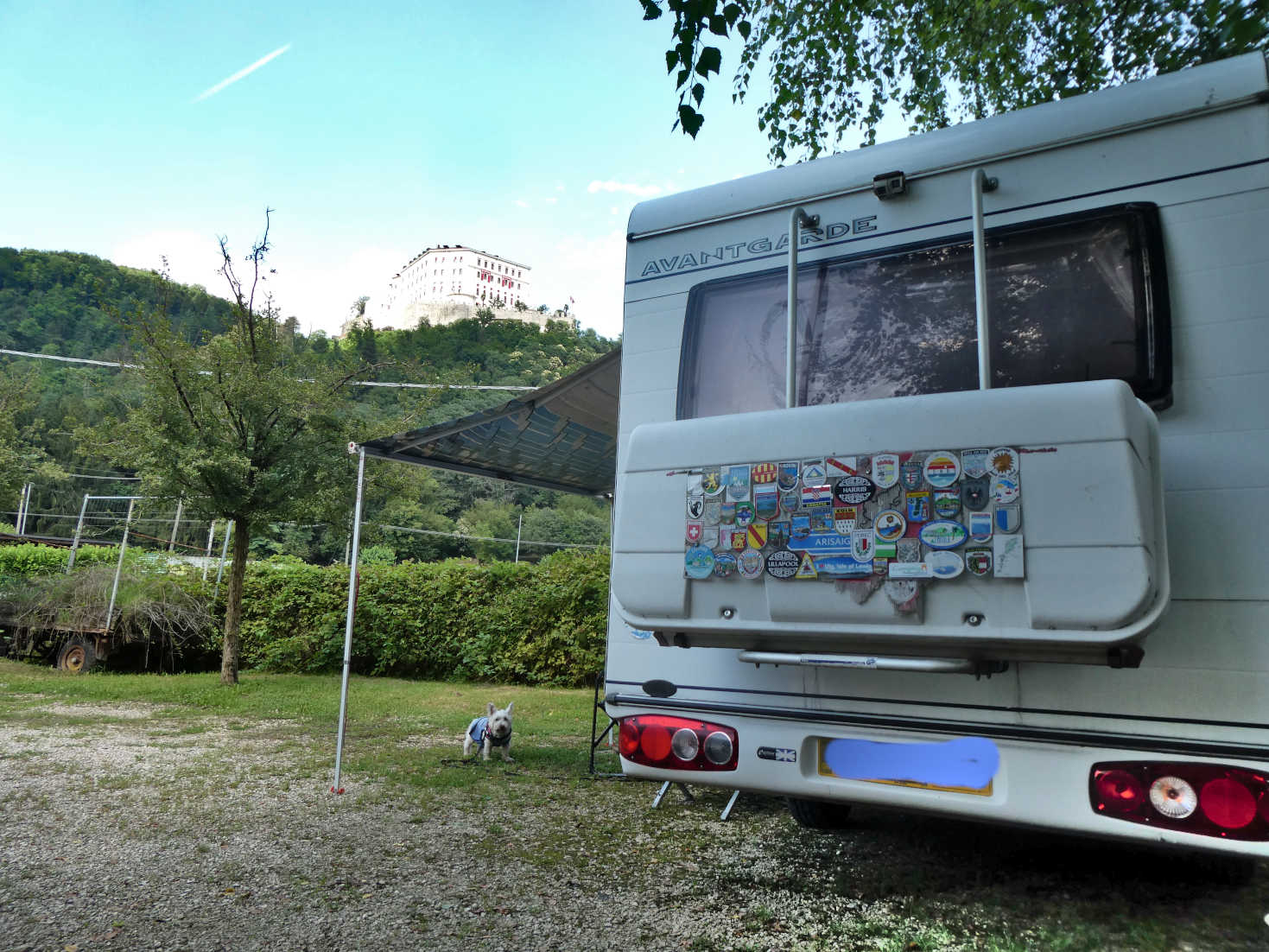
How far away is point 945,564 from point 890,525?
17 cm

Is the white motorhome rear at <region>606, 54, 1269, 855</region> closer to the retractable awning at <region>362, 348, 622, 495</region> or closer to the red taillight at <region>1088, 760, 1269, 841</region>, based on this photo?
the red taillight at <region>1088, 760, 1269, 841</region>

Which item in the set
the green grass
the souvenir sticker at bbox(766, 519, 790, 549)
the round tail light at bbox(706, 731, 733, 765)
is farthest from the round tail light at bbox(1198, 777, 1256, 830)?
the green grass

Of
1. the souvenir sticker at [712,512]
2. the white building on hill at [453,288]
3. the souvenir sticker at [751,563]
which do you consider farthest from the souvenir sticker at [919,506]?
the white building on hill at [453,288]

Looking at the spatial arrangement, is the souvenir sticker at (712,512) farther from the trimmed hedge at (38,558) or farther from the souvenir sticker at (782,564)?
the trimmed hedge at (38,558)

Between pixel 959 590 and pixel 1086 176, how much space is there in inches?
56.4

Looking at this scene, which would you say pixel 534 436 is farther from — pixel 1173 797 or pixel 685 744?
pixel 1173 797

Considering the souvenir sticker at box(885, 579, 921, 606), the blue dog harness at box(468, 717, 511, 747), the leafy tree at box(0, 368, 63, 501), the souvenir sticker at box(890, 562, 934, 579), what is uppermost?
the leafy tree at box(0, 368, 63, 501)

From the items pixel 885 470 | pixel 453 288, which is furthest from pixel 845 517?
pixel 453 288

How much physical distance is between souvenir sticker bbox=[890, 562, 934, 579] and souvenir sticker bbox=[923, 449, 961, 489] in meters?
0.21

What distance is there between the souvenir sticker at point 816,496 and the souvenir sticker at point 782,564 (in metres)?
0.14

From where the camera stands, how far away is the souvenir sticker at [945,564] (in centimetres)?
206

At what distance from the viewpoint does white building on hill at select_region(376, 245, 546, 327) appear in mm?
96875

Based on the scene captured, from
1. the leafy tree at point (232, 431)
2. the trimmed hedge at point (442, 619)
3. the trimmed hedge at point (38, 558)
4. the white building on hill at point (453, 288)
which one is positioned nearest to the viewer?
the leafy tree at point (232, 431)

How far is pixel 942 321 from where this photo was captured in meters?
2.67
